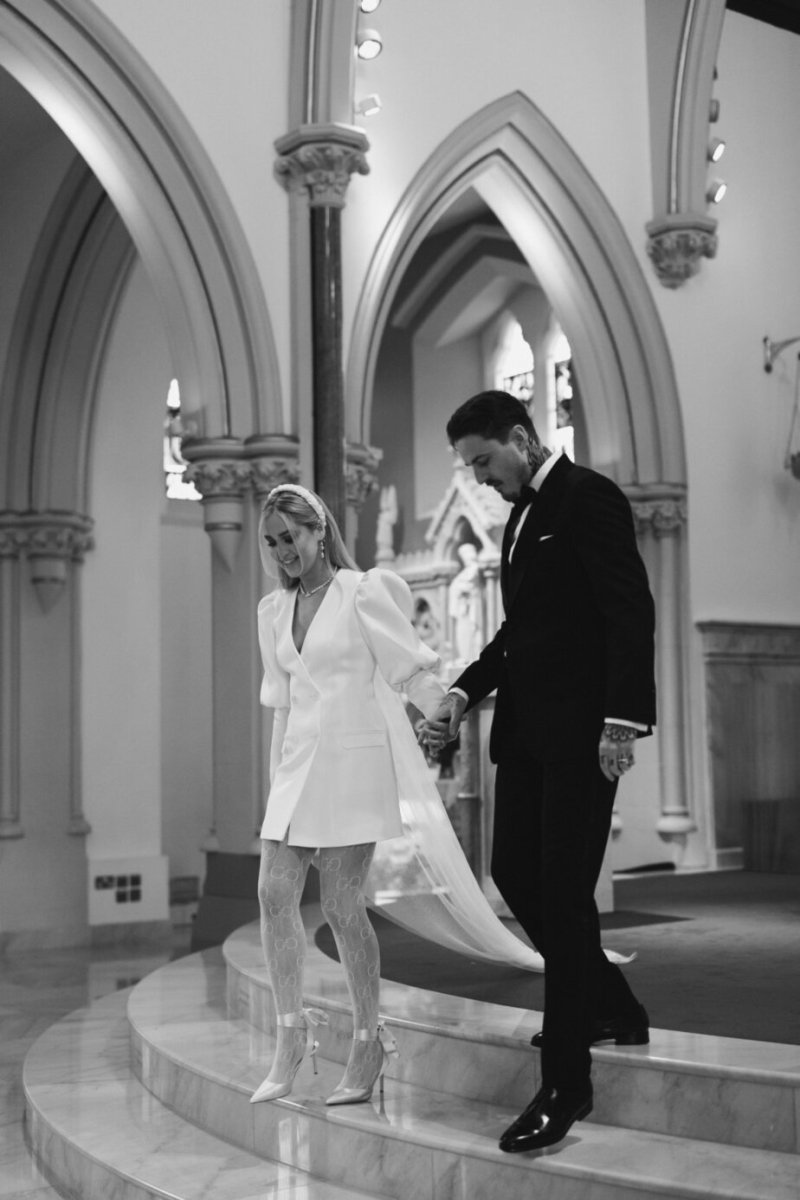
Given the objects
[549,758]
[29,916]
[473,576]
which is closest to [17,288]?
[29,916]

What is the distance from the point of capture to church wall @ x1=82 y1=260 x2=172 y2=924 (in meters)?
10.0

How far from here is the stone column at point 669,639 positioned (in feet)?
32.4

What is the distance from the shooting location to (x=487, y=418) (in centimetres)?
331

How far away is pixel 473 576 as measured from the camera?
15.0 m

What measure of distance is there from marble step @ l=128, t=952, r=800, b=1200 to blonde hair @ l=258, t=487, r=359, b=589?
50.1 inches

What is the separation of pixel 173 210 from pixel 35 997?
3.99m

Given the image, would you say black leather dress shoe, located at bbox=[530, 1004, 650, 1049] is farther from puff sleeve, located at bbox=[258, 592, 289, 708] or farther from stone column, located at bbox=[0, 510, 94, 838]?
stone column, located at bbox=[0, 510, 94, 838]

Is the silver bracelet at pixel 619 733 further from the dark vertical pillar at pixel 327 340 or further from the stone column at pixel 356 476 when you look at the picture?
the stone column at pixel 356 476

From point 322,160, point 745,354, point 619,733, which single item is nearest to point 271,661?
point 619,733

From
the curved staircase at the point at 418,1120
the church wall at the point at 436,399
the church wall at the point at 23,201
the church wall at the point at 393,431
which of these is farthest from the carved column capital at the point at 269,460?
the church wall at the point at 393,431

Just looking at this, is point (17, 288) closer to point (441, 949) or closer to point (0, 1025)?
point (0, 1025)

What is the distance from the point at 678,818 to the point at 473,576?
5508mm

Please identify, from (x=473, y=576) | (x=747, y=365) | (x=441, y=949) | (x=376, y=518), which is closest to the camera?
(x=441, y=949)

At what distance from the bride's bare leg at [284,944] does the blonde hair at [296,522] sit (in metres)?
0.68
